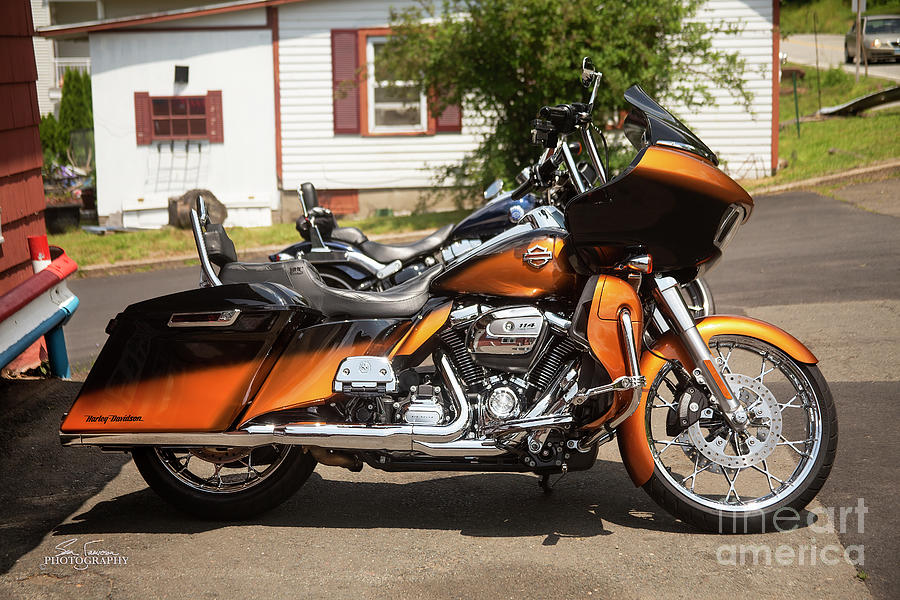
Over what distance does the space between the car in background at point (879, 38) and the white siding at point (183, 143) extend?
753 inches

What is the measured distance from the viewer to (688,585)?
367 cm

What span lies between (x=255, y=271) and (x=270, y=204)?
12.2 meters

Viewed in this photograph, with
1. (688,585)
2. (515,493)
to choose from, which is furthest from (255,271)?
(688,585)

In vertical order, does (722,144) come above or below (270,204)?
above

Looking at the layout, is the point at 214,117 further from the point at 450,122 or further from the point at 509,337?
the point at 509,337

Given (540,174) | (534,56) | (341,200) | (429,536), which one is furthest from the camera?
(341,200)

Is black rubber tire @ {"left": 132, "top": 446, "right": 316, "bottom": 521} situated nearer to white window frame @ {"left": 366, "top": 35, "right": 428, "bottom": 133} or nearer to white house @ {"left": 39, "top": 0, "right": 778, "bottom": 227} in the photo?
white house @ {"left": 39, "top": 0, "right": 778, "bottom": 227}

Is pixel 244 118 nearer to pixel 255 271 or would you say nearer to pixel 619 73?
pixel 619 73

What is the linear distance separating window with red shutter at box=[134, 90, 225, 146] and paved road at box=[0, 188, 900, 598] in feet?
38.8

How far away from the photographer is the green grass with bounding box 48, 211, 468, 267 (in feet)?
46.9

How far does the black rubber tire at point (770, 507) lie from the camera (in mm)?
4047

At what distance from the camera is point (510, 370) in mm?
4098

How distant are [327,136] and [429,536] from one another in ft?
45.2
